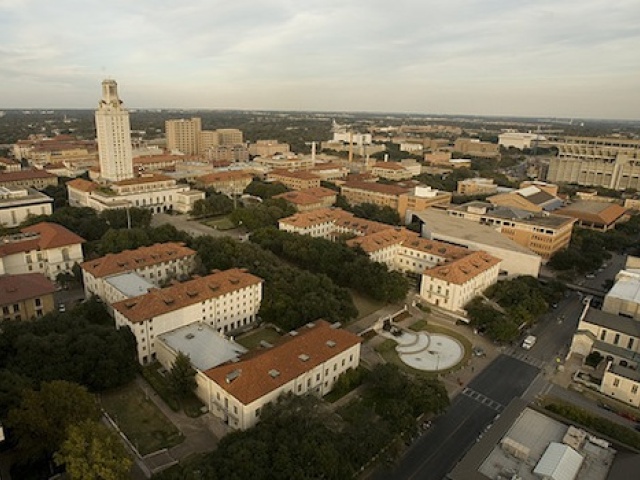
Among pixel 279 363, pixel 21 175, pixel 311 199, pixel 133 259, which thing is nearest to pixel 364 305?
pixel 279 363

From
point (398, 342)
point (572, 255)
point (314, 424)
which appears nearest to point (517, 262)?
point (572, 255)

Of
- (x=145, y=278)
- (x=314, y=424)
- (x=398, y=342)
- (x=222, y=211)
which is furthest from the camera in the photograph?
(x=222, y=211)

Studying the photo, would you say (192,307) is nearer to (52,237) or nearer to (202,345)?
(202,345)

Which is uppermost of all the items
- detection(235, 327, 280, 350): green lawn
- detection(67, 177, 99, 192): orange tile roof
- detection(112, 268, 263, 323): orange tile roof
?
detection(67, 177, 99, 192): orange tile roof

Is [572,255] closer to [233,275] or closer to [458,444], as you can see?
[458,444]

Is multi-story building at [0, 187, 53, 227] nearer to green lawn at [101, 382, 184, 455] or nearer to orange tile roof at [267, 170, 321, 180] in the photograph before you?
green lawn at [101, 382, 184, 455]

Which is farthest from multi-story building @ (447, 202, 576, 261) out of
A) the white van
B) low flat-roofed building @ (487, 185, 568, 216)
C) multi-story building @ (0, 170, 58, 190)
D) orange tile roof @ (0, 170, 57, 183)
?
orange tile roof @ (0, 170, 57, 183)
